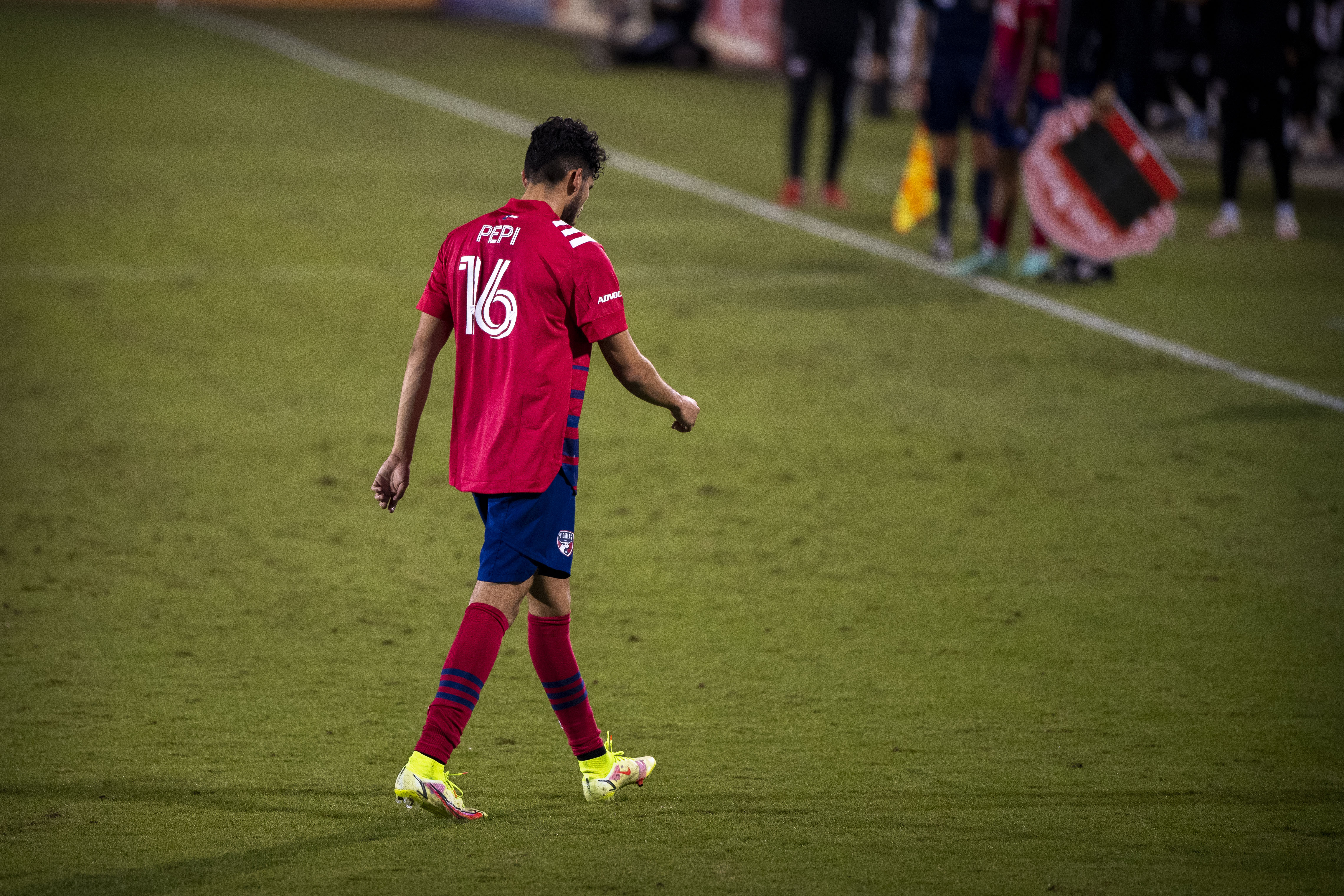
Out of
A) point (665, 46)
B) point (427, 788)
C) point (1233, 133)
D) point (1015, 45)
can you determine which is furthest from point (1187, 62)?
point (427, 788)

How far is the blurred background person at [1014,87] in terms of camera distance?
411 inches

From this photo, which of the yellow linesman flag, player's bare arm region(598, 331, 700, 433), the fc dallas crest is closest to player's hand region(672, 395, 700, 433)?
player's bare arm region(598, 331, 700, 433)

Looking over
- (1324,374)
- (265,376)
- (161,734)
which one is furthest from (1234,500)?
(265,376)

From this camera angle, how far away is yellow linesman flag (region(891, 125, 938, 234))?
12500 mm

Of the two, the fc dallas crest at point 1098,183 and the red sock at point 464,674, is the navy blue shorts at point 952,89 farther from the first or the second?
the red sock at point 464,674

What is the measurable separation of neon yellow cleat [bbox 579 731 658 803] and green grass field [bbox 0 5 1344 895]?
62 millimetres

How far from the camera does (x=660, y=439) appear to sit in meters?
7.86

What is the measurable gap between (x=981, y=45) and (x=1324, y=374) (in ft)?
11.6

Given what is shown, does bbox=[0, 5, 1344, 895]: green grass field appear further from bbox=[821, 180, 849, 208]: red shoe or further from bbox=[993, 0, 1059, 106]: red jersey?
bbox=[821, 180, 849, 208]: red shoe

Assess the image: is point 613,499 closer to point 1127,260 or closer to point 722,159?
point 1127,260

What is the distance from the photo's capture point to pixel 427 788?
3.82 metres

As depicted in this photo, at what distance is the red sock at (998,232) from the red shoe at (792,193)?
2.94 metres

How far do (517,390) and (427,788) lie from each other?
962 millimetres

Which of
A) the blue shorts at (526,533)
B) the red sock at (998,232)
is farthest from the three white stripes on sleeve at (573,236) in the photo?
the red sock at (998,232)
